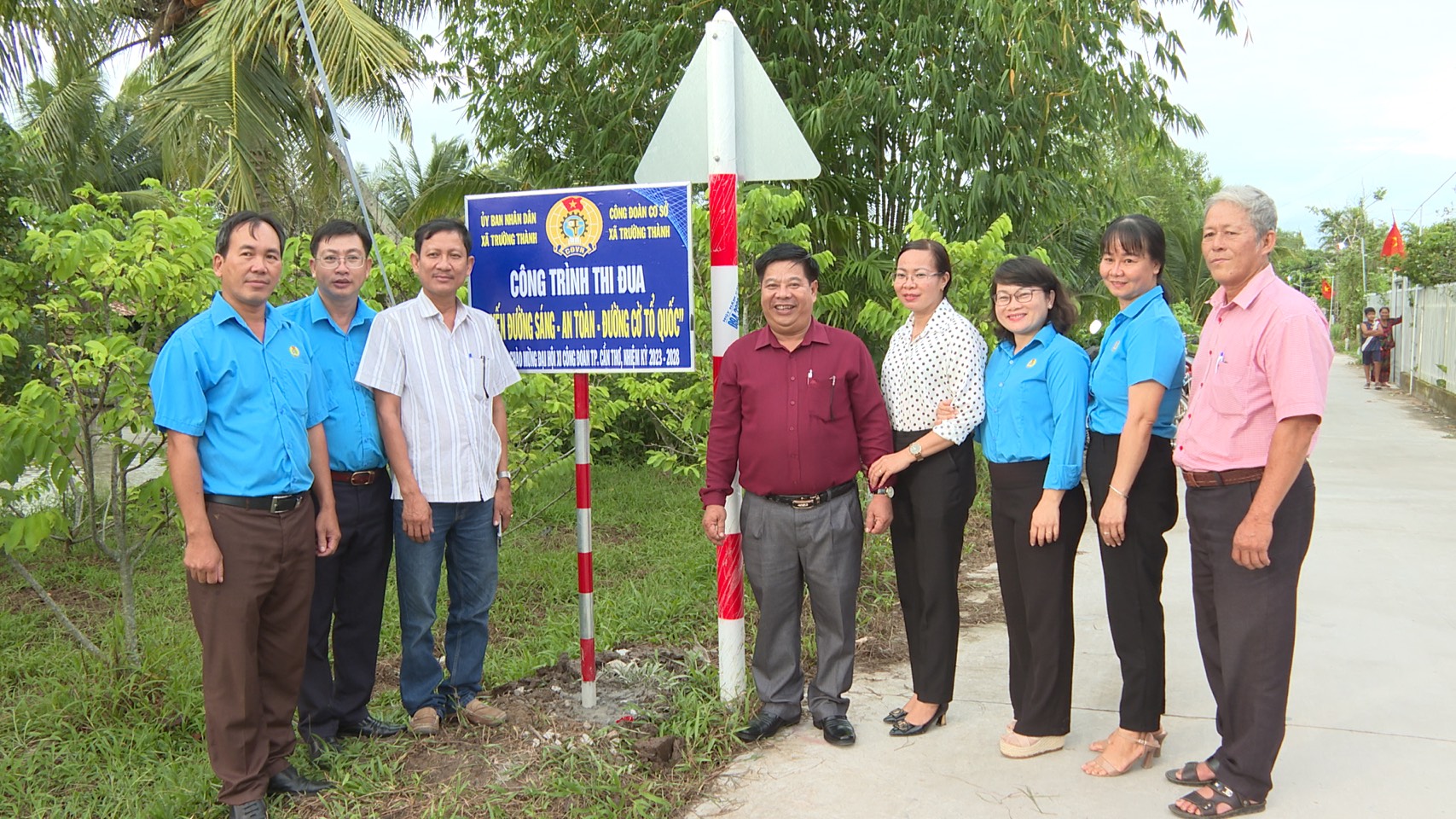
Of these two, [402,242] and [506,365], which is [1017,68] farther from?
[506,365]

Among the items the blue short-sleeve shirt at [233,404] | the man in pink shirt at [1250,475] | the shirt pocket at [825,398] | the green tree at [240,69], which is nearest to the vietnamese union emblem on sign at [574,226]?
the shirt pocket at [825,398]

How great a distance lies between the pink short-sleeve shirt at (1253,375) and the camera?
3045mm

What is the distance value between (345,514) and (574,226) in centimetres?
131

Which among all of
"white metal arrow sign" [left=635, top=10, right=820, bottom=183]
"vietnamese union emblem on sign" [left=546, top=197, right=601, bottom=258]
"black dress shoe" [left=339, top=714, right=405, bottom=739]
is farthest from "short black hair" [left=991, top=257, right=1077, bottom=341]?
"black dress shoe" [left=339, top=714, right=405, bottom=739]

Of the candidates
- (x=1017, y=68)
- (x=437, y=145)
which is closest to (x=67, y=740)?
(x=1017, y=68)

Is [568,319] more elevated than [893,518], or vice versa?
[568,319]

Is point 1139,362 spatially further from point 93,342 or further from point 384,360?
point 93,342

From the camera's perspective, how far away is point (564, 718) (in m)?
4.11

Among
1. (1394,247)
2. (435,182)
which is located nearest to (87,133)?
(435,182)

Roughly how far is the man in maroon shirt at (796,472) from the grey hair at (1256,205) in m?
1.26

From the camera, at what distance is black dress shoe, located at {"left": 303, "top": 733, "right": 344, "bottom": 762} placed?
3.72 meters

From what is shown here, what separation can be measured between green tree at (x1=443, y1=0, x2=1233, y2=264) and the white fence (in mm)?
9773

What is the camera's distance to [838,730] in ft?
12.7

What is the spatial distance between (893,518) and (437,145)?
771 inches
